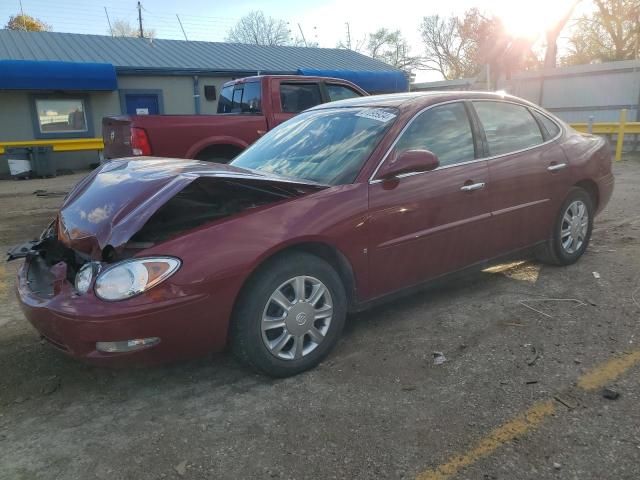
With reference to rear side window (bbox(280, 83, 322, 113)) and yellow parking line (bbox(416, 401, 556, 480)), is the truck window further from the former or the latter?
yellow parking line (bbox(416, 401, 556, 480))

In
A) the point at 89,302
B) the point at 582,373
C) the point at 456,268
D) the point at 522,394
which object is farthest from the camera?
the point at 456,268

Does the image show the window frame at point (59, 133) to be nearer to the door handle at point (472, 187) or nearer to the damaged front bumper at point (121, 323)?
the damaged front bumper at point (121, 323)

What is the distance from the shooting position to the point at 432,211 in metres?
3.65

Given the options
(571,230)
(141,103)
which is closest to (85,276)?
(571,230)

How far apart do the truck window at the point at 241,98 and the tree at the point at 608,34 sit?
99.5 ft

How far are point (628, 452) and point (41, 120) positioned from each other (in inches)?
694

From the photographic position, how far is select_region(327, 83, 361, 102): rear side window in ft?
26.8

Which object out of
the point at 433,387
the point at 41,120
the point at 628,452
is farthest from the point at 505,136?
the point at 41,120

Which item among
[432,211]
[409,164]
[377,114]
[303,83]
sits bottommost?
[432,211]

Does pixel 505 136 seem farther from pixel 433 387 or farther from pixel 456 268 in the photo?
pixel 433 387

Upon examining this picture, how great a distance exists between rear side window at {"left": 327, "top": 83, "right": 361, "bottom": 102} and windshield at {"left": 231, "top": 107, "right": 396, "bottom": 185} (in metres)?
3.94

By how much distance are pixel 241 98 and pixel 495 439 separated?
22.5 feet

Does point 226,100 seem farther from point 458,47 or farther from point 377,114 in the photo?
point 458,47

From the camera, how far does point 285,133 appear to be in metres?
4.31
